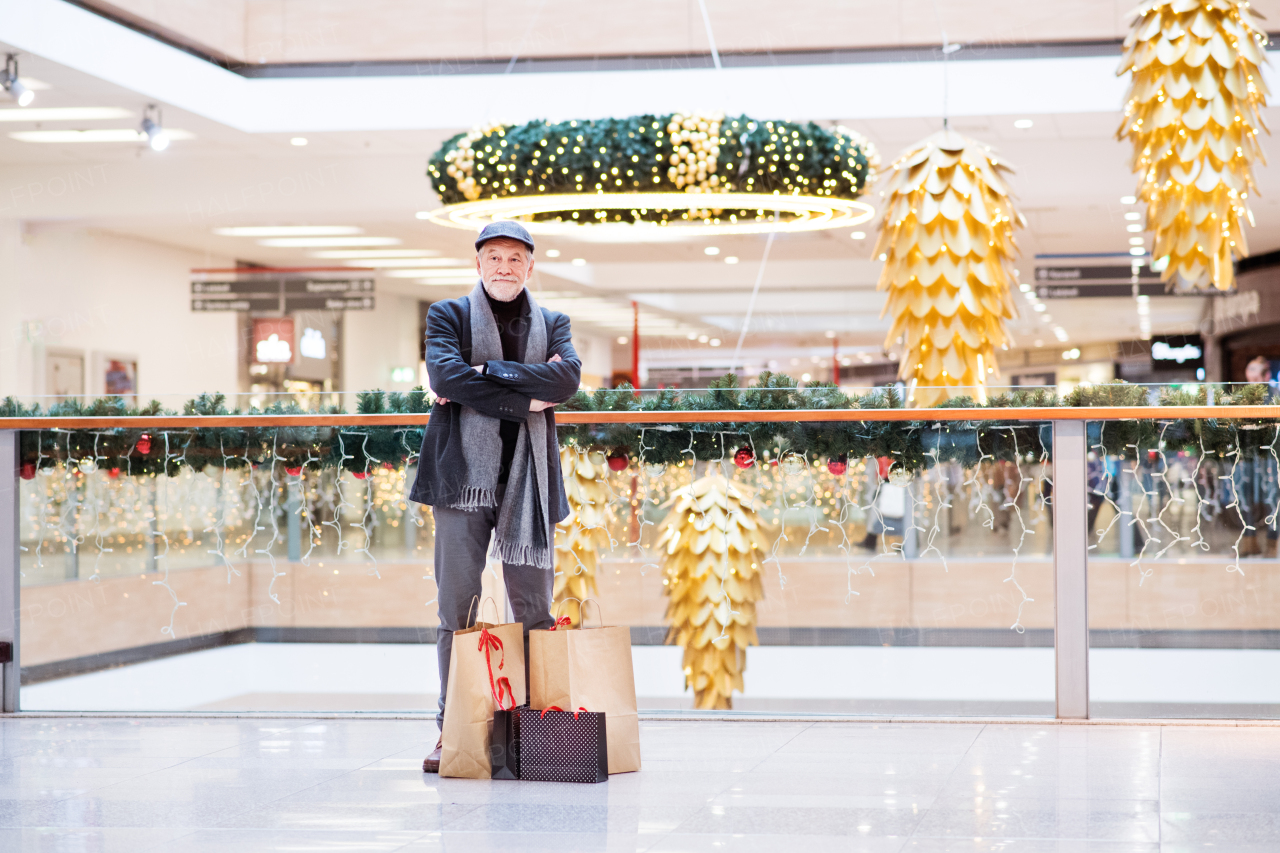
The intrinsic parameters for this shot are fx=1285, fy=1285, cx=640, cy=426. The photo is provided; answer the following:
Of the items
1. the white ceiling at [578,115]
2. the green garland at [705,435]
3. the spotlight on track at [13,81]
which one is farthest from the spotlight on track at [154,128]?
the green garland at [705,435]

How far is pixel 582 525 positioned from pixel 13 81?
17.6 feet

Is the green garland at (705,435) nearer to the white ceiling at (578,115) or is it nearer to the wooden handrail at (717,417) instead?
the wooden handrail at (717,417)

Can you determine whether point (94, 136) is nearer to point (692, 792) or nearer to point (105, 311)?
point (105, 311)

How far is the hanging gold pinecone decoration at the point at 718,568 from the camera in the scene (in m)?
3.72

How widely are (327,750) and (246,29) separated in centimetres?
683

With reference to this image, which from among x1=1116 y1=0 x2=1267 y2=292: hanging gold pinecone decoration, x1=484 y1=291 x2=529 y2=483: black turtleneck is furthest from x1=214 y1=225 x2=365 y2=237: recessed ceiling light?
x1=484 y1=291 x2=529 y2=483: black turtleneck

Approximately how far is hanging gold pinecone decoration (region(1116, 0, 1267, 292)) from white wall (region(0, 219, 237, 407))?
787 centimetres

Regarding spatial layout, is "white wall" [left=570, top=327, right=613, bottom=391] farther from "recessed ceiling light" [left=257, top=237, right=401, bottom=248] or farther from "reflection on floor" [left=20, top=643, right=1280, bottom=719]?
"reflection on floor" [left=20, top=643, right=1280, bottom=719]

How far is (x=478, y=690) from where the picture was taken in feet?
8.93

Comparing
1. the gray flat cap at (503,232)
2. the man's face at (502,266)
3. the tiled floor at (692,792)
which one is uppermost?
the gray flat cap at (503,232)

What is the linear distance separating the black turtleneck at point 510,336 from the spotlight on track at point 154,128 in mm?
5928

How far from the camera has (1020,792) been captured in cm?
263

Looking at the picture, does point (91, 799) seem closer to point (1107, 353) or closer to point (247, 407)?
point (247, 407)

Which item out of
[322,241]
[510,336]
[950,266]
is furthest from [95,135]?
[510,336]
